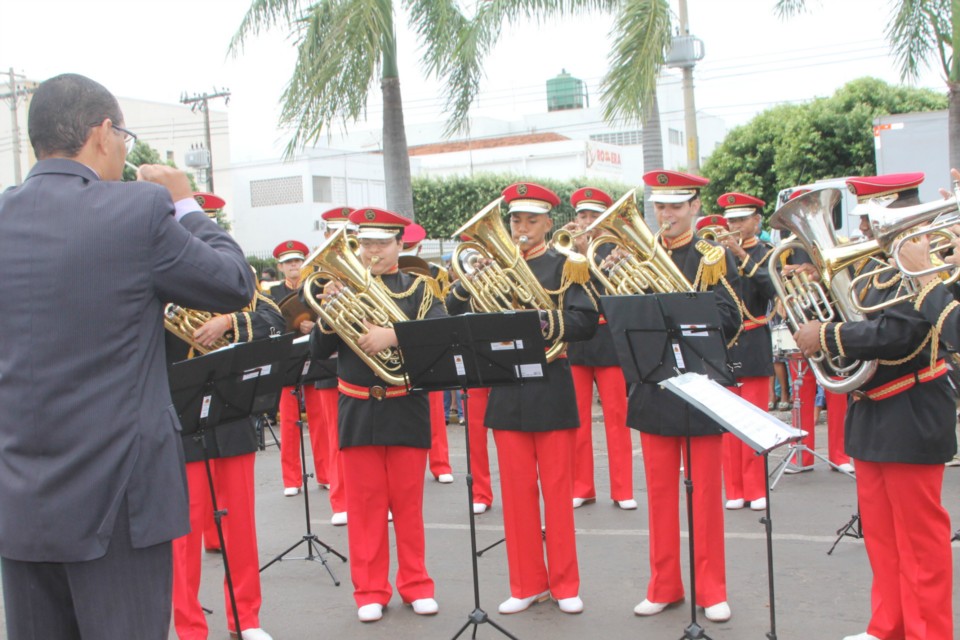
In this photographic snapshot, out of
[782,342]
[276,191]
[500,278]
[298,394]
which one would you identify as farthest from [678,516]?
[276,191]

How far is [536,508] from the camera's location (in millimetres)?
5336

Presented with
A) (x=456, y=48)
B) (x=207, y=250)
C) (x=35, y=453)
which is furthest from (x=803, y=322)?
(x=456, y=48)

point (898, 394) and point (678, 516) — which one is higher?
point (898, 394)

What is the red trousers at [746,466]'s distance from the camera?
24.0 feet

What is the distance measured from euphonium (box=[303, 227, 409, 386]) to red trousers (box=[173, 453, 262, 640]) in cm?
88

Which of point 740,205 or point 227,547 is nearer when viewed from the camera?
point 227,547

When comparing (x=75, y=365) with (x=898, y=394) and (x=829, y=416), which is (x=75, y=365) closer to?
(x=898, y=394)

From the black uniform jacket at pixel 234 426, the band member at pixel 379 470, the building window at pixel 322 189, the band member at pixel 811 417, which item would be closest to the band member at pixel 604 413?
the band member at pixel 811 417

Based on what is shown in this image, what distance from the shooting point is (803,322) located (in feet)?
15.2

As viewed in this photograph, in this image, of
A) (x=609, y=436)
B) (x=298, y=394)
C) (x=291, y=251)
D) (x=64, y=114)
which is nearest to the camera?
(x=64, y=114)

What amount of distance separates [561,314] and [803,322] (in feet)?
4.35

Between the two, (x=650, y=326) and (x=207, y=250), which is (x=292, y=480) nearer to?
(x=650, y=326)

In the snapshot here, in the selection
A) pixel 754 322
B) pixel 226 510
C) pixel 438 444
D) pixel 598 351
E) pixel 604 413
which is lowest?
pixel 438 444

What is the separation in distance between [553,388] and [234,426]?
1822 millimetres
